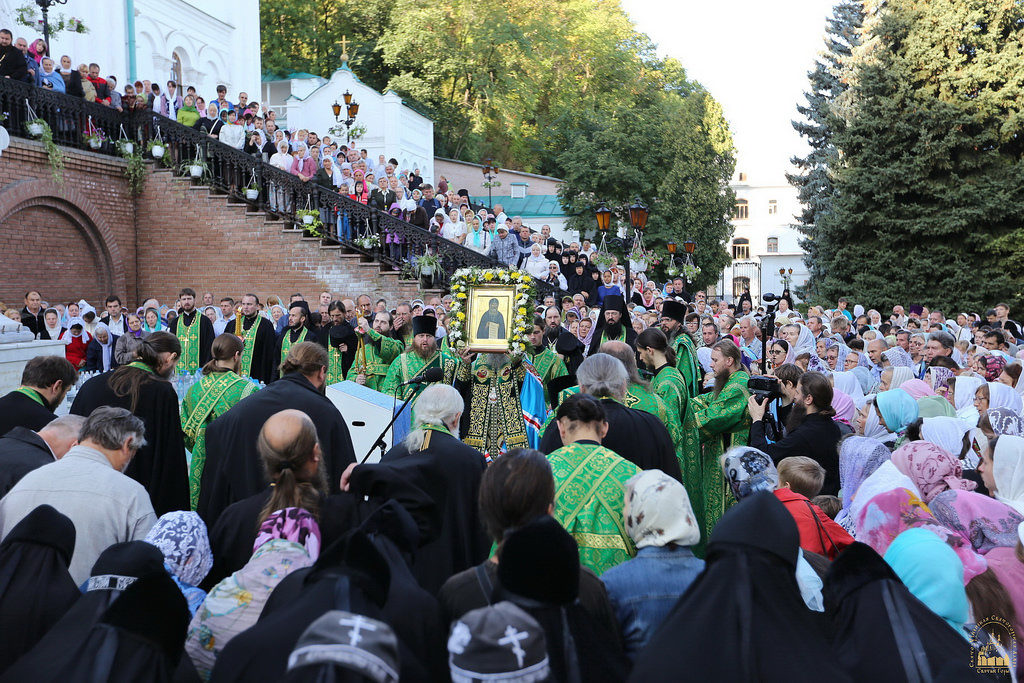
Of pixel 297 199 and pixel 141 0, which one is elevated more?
pixel 141 0

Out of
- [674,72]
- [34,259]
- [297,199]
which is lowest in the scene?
[34,259]

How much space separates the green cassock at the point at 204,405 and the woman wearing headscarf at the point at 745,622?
15.3 ft

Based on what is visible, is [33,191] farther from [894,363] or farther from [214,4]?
[894,363]

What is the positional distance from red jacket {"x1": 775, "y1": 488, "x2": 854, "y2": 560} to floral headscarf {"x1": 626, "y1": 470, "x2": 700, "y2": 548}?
89 cm

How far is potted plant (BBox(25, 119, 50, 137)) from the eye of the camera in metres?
18.5

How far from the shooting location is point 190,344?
1391 centimetres

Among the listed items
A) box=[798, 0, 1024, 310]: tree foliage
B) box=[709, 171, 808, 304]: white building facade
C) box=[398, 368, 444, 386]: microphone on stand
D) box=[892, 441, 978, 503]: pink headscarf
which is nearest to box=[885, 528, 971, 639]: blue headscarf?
box=[892, 441, 978, 503]: pink headscarf

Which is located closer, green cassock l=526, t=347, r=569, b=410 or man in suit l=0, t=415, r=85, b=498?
man in suit l=0, t=415, r=85, b=498

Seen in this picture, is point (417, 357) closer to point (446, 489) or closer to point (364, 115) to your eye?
point (446, 489)

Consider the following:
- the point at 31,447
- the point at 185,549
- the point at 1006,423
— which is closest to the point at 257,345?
the point at 31,447

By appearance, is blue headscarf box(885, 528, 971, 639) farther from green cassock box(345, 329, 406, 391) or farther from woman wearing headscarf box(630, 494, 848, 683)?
green cassock box(345, 329, 406, 391)

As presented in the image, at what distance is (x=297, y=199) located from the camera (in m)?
20.7

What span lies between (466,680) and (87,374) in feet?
47.9

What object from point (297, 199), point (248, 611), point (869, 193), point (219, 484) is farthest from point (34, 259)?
point (869, 193)
